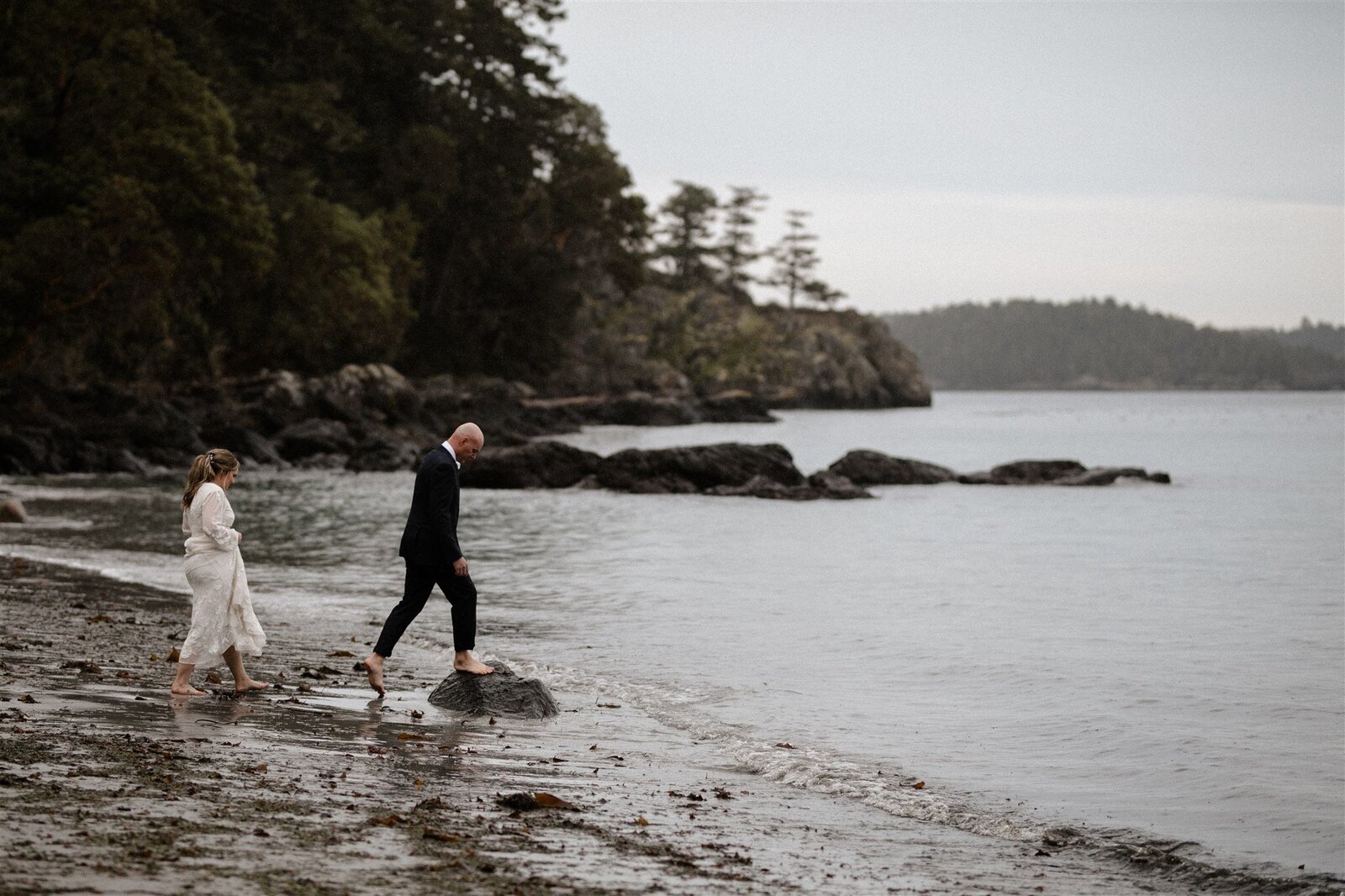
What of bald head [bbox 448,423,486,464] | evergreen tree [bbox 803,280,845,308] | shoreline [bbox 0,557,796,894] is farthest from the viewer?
evergreen tree [bbox 803,280,845,308]

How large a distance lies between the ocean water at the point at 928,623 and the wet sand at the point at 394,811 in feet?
2.53

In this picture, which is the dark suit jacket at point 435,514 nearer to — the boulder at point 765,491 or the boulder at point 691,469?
the boulder at point 765,491

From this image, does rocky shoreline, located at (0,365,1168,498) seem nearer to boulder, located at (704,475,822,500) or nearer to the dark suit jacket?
boulder, located at (704,475,822,500)

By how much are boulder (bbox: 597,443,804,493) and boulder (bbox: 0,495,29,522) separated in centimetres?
1646

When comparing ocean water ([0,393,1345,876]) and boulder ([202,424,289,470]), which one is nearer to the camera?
ocean water ([0,393,1345,876])

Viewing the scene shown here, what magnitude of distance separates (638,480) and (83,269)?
18.3 meters

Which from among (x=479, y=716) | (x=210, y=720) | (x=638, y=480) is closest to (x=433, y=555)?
(x=479, y=716)

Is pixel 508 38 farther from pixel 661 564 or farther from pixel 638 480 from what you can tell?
pixel 661 564

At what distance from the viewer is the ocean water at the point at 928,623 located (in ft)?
27.1

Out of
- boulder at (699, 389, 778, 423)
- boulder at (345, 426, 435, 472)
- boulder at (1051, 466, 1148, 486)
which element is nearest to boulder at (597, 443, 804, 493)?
boulder at (345, 426, 435, 472)

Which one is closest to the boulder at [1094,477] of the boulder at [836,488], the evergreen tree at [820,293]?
the boulder at [836,488]

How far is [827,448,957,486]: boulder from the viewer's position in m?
40.4

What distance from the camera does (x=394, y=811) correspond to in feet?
20.7

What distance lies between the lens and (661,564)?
69.6 ft
